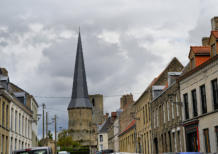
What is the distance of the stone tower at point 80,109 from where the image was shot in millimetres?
134125

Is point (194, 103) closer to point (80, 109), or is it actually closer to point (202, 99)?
point (202, 99)

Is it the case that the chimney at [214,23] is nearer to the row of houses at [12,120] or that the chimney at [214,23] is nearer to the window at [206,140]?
the window at [206,140]

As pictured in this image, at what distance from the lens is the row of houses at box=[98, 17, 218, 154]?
2238 centimetres

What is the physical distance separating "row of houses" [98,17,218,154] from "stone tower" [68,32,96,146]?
95665 millimetres

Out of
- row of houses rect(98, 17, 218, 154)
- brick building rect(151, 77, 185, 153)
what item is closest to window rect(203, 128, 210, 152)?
row of houses rect(98, 17, 218, 154)

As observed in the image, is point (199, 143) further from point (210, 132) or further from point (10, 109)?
point (10, 109)

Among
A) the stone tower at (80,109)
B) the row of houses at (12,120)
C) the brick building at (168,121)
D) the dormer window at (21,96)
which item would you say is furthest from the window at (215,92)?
the stone tower at (80,109)

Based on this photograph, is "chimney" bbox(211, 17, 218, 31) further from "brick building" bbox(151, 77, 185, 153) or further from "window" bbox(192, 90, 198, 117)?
"window" bbox(192, 90, 198, 117)

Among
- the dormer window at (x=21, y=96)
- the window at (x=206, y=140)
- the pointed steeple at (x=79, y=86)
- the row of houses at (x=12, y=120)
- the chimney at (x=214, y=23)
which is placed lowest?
the window at (x=206, y=140)

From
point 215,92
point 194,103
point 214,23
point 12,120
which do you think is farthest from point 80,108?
point 215,92

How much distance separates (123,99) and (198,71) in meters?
43.5

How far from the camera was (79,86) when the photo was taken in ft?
450

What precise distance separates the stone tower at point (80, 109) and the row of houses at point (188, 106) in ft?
314

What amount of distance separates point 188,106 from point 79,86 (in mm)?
112329
